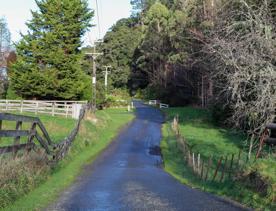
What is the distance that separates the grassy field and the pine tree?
12.9 metres

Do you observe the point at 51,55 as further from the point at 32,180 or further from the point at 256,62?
the point at 32,180

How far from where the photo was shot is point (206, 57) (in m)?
34.2

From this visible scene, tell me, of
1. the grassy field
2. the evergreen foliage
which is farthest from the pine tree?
the evergreen foliage

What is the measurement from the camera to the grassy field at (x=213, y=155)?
1057 cm

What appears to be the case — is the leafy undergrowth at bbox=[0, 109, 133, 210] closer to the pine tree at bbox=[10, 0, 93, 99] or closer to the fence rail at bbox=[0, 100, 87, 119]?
the fence rail at bbox=[0, 100, 87, 119]

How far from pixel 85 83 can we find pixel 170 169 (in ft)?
111

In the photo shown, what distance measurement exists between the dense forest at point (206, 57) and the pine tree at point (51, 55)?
13.0 m

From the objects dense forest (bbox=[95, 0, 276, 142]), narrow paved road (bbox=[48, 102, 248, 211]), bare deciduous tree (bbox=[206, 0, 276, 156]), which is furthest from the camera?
dense forest (bbox=[95, 0, 276, 142])

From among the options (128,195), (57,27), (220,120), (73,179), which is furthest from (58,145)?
(57,27)

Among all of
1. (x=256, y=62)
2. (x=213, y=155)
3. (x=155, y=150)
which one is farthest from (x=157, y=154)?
(x=256, y=62)

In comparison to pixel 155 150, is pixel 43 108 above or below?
above

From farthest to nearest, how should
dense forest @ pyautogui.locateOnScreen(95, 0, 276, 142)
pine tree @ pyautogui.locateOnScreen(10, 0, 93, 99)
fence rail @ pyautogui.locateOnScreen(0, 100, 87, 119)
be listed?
1. pine tree @ pyautogui.locateOnScreen(10, 0, 93, 99)
2. fence rail @ pyautogui.locateOnScreen(0, 100, 87, 119)
3. dense forest @ pyautogui.locateOnScreen(95, 0, 276, 142)

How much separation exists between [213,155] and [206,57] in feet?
38.8

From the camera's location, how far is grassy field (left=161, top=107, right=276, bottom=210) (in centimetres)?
1057
